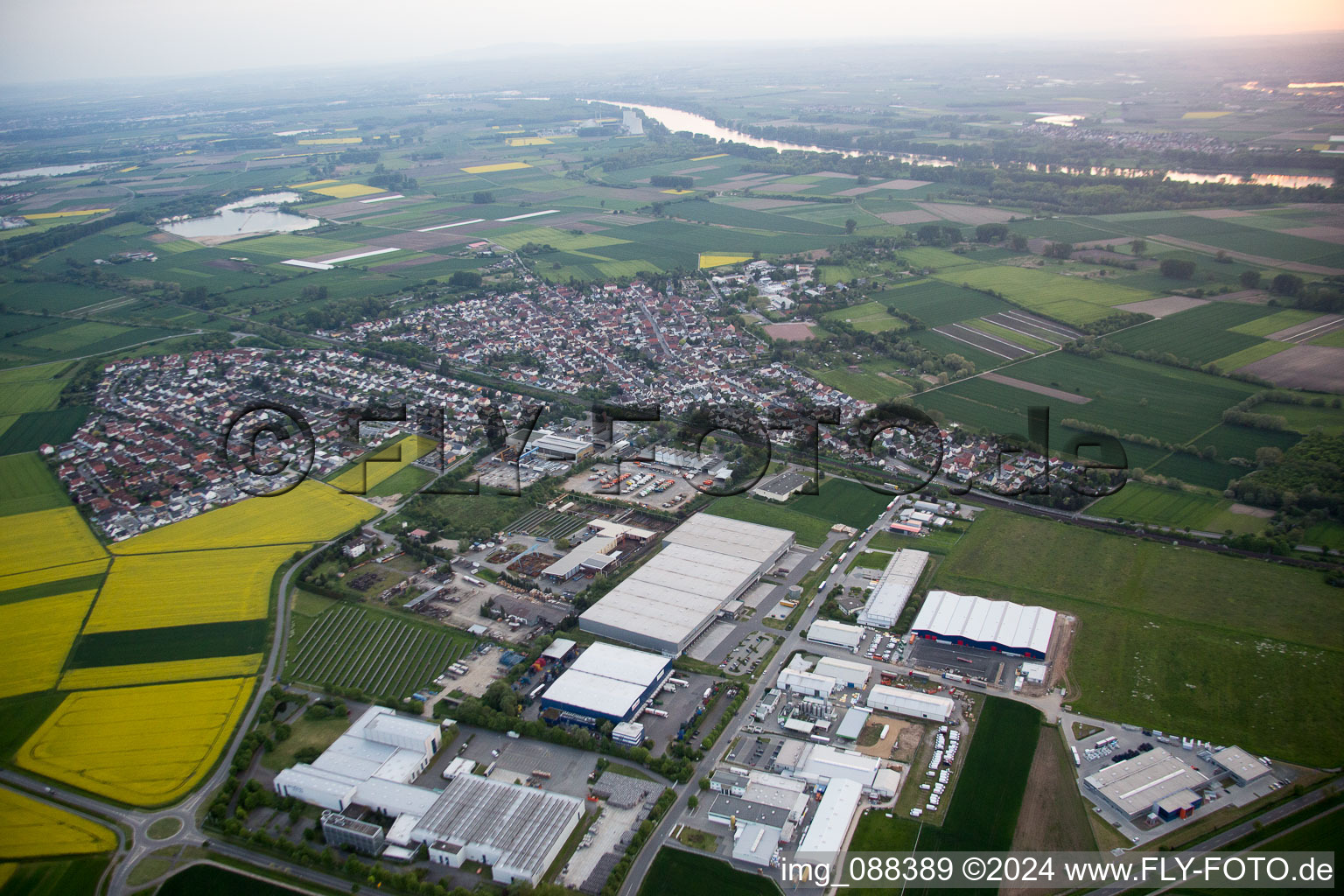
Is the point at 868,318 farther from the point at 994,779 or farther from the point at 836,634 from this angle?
the point at 994,779

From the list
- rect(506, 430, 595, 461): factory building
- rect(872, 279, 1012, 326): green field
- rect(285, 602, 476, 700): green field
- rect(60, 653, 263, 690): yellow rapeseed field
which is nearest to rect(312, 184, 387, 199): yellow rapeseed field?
rect(872, 279, 1012, 326): green field

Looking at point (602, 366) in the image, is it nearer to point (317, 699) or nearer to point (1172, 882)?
point (317, 699)

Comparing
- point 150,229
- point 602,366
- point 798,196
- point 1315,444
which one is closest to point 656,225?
point 798,196

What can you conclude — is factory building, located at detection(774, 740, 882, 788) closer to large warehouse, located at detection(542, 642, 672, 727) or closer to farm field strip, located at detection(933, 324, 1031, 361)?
large warehouse, located at detection(542, 642, 672, 727)

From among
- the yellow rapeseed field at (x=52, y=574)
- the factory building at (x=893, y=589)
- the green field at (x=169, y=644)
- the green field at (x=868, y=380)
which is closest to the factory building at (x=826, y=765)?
the factory building at (x=893, y=589)

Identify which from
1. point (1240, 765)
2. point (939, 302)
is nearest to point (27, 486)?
point (1240, 765)

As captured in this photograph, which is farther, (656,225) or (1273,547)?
(656,225)
